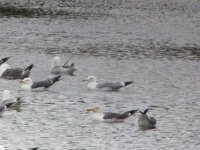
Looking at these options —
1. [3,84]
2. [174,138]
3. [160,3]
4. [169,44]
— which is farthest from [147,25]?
[174,138]

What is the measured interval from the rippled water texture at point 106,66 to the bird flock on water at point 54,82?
0.27 metres

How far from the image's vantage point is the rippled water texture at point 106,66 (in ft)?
81.9

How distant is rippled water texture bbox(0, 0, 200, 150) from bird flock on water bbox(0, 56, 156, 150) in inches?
10.5

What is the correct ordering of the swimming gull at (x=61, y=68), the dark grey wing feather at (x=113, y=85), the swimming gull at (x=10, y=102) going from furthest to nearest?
the swimming gull at (x=61, y=68)
the dark grey wing feather at (x=113, y=85)
the swimming gull at (x=10, y=102)

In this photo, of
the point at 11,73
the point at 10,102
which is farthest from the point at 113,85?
the point at 10,102

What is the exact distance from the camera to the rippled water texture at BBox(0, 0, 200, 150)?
982 inches

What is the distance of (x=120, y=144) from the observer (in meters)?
23.9

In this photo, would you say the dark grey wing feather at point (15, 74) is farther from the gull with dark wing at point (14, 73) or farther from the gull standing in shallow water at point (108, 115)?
the gull standing in shallow water at point (108, 115)

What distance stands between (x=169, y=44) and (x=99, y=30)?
22.3 ft

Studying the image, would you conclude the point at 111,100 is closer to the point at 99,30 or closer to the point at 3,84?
the point at 3,84

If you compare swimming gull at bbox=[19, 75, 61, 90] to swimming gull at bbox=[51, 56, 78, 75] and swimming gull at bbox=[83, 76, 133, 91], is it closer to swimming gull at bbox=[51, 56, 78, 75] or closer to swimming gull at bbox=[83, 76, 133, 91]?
swimming gull at bbox=[83, 76, 133, 91]

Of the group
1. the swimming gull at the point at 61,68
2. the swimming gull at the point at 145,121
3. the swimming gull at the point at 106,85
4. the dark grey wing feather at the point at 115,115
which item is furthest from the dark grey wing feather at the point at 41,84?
the swimming gull at the point at 145,121

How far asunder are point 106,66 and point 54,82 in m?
6.46

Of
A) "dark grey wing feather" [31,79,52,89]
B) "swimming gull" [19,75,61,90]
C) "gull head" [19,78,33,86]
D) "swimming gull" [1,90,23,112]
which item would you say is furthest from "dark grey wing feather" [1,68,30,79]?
"swimming gull" [1,90,23,112]
